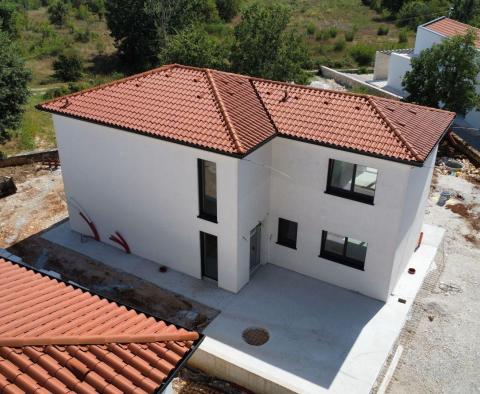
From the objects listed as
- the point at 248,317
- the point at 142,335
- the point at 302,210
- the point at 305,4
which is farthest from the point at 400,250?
the point at 305,4

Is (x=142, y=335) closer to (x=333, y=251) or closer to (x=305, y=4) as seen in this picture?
(x=333, y=251)

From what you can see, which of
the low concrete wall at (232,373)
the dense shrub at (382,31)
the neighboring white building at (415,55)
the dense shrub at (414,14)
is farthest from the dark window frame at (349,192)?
the dense shrub at (414,14)

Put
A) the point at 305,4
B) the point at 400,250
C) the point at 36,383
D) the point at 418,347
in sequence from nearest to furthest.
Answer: the point at 36,383 → the point at 418,347 → the point at 400,250 → the point at 305,4

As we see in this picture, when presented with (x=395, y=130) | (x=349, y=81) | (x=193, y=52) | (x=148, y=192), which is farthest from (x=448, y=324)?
(x=349, y=81)

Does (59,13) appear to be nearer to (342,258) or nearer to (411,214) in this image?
(342,258)

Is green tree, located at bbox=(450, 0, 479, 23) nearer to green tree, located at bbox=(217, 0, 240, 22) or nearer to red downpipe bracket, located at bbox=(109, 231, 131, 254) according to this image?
green tree, located at bbox=(217, 0, 240, 22)
